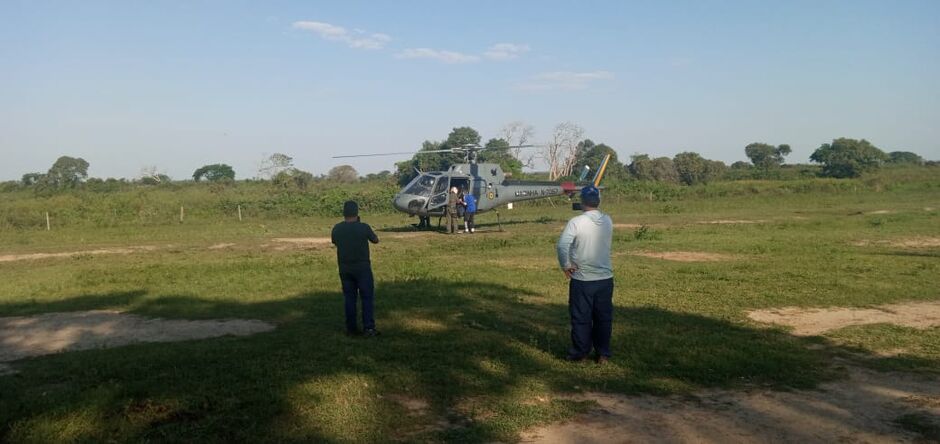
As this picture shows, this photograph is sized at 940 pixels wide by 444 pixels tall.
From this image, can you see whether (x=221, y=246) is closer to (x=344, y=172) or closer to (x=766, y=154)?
(x=344, y=172)

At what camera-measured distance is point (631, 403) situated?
6133 millimetres

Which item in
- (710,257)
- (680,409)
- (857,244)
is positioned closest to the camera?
(680,409)

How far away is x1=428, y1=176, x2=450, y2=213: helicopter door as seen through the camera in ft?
81.0

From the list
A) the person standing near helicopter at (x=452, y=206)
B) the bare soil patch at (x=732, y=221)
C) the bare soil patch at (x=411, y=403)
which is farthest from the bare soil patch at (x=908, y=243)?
the bare soil patch at (x=411, y=403)

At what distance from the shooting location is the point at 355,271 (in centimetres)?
901

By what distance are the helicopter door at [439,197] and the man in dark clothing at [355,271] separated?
15.4 metres

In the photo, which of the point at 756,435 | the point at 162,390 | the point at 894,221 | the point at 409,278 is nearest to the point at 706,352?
the point at 756,435

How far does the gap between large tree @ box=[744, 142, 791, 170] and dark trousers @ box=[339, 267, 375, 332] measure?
292 feet

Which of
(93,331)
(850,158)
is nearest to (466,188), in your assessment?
(93,331)

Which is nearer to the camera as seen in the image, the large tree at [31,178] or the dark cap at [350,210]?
the dark cap at [350,210]

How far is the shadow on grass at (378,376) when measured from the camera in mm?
5430

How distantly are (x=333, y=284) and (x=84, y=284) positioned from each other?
4.67 metres

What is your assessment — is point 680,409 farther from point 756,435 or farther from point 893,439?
point 893,439

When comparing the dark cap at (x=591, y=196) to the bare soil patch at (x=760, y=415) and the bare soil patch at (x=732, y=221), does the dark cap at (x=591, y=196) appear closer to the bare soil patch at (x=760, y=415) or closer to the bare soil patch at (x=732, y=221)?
the bare soil patch at (x=760, y=415)
